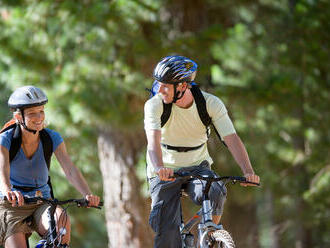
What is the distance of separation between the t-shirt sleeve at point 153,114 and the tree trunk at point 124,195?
582cm

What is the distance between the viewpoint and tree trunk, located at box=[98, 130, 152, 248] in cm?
1113

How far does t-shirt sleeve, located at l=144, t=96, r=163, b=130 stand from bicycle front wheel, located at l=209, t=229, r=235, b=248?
0.91m

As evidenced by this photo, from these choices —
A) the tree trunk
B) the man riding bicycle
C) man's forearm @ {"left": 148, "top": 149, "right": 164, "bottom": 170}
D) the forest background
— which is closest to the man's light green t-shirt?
the man riding bicycle

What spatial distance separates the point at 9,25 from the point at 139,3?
2128 mm

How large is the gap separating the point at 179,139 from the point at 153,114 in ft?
1.12

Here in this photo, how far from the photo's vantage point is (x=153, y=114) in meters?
5.30

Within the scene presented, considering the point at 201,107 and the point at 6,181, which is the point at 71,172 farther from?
the point at 201,107

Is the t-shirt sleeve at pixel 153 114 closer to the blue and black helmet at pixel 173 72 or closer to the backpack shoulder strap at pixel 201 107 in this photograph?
the blue and black helmet at pixel 173 72

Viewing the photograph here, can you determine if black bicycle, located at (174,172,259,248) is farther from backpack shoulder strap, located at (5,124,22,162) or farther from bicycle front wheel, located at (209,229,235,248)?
backpack shoulder strap, located at (5,124,22,162)

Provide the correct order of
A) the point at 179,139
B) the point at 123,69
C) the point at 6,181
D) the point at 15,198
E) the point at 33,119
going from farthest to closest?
the point at 123,69
the point at 179,139
the point at 33,119
the point at 6,181
the point at 15,198

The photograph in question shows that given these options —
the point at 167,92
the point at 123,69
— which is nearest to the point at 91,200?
the point at 167,92

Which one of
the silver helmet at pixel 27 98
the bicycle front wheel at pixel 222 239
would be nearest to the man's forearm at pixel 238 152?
the bicycle front wheel at pixel 222 239

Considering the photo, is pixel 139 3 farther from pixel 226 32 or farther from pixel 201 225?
pixel 201 225

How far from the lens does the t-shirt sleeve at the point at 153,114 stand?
17.2ft
